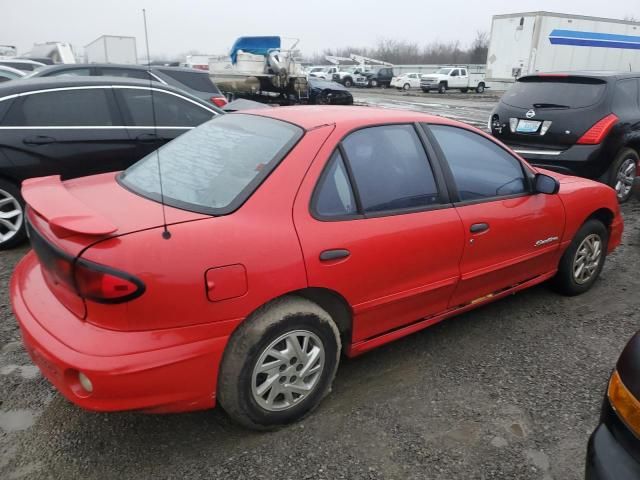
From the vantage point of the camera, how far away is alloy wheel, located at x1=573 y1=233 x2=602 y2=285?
3975mm

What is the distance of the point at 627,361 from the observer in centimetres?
180

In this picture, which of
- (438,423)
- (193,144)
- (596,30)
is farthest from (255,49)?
(438,423)

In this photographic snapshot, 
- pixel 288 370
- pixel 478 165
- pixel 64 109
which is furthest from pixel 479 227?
pixel 64 109

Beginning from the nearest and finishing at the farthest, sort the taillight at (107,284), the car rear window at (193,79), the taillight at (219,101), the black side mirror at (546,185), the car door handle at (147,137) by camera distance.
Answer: the taillight at (107,284) → the black side mirror at (546,185) → the car door handle at (147,137) → the taillight at (219,101) → the car rear window at (193,79)

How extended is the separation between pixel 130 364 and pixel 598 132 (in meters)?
6.01

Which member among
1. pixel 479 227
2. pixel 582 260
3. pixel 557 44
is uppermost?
pixel 557 44

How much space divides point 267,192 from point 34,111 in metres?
3.43

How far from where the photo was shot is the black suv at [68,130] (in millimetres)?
4566

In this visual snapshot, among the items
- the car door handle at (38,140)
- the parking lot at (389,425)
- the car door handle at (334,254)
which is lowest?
the parking lot at (389,425)

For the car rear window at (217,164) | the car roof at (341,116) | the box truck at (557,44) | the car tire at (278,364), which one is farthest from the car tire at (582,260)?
the box truck at (557,44)

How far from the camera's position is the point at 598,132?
609 centimetres

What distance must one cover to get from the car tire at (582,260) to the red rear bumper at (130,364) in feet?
9.45

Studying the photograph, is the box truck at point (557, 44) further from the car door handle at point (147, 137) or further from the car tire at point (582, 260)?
the car door handle at point (147, 137)

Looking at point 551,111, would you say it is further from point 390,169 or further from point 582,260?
point 390,169
